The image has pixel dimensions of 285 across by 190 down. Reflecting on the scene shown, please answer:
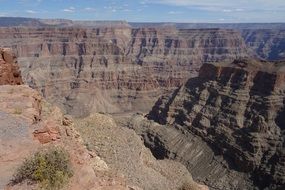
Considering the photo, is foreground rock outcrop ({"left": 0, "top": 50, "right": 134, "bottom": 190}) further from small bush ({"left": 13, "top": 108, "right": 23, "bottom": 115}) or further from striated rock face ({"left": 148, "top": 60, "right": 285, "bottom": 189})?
striated rock face ({"left": 148, "top": 60, "right": 285, "bottom": 189})

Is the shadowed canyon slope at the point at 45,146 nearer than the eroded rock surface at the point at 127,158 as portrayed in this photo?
Yes

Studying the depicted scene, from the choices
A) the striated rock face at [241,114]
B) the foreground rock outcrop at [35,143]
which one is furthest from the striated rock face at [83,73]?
the foreground rock outcrop at [35,143]

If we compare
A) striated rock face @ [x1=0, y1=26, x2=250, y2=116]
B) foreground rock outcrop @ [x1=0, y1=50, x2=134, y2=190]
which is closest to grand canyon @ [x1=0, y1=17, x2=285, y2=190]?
foreground rock outcrop @ [x1=0, y1=50, x2=134, y2=190]

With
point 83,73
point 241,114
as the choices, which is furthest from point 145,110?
point 241,114

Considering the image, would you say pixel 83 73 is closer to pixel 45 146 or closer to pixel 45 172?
pixel 45 146

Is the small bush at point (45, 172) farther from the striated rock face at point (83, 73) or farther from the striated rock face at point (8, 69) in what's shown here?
the striated rock face at point (83, 73)

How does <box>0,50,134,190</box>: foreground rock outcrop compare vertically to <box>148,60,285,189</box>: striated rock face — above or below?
above

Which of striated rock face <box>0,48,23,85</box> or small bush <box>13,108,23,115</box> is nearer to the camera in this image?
small bush <box>13,108,23,115</box>
